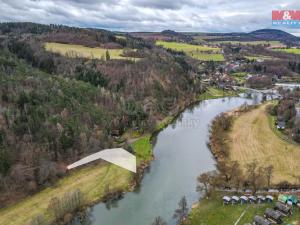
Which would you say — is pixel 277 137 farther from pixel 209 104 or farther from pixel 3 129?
pixel 3 129

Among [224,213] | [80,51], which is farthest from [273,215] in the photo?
[80,51]

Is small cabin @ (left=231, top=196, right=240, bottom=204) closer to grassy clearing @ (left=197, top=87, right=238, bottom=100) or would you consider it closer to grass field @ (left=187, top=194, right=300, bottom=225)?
grass field @ (left=187, top=194, right=300, bottom=225)

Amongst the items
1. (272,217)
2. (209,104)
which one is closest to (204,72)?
(209,104)

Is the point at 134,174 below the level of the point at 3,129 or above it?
below

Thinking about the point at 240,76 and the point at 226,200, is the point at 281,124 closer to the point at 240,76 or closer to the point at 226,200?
the point at 226,200

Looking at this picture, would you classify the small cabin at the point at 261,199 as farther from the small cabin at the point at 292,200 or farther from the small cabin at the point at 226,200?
the small cabin at the point at 226,200

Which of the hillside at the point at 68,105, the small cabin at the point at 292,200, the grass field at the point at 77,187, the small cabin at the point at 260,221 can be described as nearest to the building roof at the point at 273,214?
the small cabin at the point at 260,221

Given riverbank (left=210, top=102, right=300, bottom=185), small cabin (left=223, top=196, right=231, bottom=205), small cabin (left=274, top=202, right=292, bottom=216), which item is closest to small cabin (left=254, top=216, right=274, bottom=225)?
small cabin (left=274, top=202, right=292, bottom=216)

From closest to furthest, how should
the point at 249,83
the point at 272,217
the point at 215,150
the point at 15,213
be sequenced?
1. the point at 272,217
2. the point at 15,213
3. the point at 215,150
4. the point at 249,83
